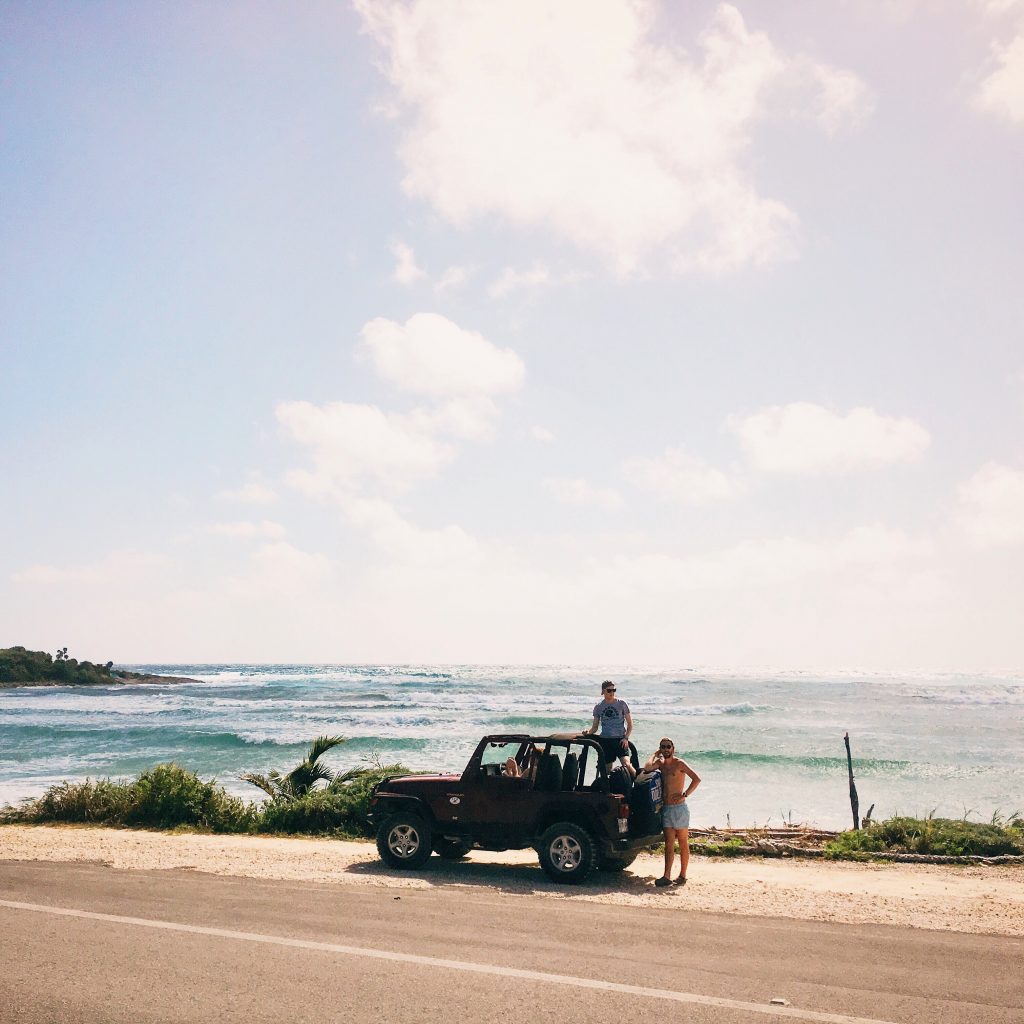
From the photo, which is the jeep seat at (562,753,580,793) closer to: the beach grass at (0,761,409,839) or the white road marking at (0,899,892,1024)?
the white road marking at (0,899,892,1024)

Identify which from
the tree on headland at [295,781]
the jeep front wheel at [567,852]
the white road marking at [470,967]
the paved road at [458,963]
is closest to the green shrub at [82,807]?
the tree on headland at [295,781]

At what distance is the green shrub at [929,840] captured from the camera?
13.3m

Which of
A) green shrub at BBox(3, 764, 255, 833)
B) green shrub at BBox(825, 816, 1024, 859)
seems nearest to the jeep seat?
green shrub at BBox(825, 816, 1024, 859)

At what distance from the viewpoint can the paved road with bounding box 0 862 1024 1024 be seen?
5.75 meters

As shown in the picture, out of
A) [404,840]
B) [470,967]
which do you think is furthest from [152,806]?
[470,967]

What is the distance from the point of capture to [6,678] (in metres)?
98.1

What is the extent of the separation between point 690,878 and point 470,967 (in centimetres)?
574

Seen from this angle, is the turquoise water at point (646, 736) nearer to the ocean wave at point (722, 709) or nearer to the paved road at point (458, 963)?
the ocean wave at point (722, 709)

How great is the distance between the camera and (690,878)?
1145cm

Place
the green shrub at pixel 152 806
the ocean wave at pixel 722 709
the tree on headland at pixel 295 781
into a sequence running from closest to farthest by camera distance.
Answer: the green shrub at pixel 152 806, the tree on headland at pixel 295 781, the ocean wave at pixel 722 709

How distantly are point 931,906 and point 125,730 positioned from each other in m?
49.5

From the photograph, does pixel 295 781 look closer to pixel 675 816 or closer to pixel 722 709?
pixel 675 816

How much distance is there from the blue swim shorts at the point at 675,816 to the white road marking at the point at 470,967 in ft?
16.6

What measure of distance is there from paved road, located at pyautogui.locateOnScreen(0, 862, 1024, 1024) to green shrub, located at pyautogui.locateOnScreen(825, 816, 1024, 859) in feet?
19.4
